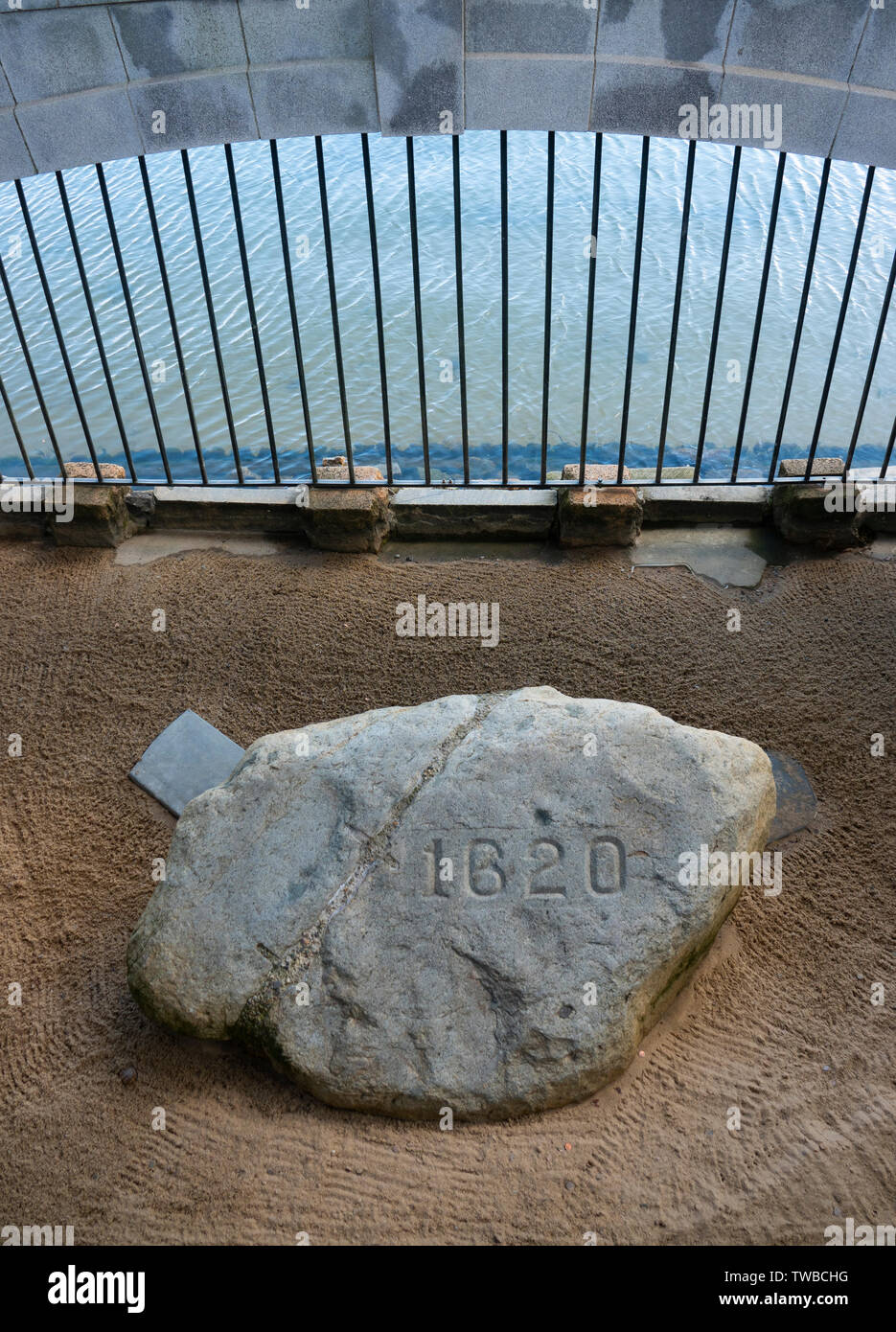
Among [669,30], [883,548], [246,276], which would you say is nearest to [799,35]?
[669,30]

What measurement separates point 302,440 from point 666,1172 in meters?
6.78

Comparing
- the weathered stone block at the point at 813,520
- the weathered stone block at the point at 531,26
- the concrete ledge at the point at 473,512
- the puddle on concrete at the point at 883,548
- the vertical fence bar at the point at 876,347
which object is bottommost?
the puddle on concrete at the point at 883,548

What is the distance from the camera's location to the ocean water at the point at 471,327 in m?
8.48

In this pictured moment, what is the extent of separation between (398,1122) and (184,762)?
1.93m

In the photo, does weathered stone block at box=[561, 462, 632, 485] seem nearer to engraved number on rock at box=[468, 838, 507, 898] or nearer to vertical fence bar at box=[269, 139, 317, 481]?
vertical fence bar at box=[269, 139, 317, 481]

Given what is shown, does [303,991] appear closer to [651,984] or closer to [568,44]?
[651,984]

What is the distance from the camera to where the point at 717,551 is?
509 cm

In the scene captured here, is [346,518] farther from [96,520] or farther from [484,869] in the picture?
[484,869]

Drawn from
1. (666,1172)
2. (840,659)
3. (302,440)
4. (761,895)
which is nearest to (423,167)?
(302,440)

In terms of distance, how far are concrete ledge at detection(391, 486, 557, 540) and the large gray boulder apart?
199cm

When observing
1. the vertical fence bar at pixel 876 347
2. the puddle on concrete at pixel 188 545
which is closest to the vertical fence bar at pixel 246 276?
the puddle on concrete at pixel 188 545

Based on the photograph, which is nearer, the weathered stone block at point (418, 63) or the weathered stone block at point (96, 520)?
the weathered stone block at point (418, 63)

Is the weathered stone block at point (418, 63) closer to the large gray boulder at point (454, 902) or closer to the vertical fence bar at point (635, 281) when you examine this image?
the vertical fence bar at point (635, 281)

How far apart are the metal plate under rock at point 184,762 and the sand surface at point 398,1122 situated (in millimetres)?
63
